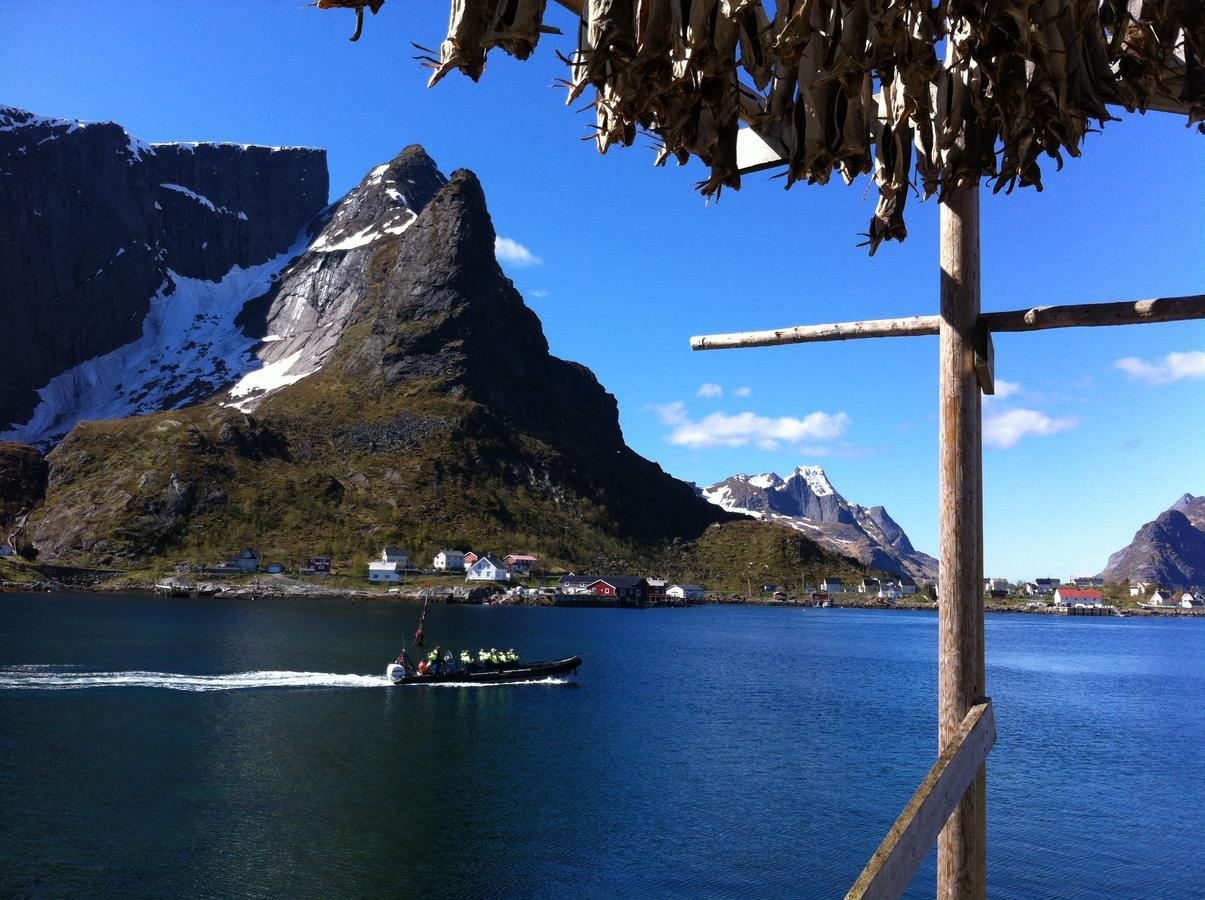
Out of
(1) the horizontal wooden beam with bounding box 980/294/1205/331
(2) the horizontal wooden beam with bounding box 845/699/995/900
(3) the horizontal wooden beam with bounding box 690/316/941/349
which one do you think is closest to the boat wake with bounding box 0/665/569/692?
(3) the horizontal wooden beam with bounding box 690/316/941/349

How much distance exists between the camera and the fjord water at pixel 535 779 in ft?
104

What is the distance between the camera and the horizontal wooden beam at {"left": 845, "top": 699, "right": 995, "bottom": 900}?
5.01 metres

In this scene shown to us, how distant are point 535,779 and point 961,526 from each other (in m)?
42.3

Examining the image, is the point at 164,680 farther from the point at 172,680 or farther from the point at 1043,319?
the point at 1043,319

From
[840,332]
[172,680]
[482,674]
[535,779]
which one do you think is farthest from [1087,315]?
[172,680]

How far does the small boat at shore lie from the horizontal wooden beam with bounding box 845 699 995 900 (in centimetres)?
6954

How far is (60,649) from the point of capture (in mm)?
84750

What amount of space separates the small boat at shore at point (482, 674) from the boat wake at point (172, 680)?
447mm

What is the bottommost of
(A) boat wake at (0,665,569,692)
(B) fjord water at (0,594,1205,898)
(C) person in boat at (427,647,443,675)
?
(B) fjord water at (0,594,1205,898)

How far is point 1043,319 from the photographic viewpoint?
6.60 meters

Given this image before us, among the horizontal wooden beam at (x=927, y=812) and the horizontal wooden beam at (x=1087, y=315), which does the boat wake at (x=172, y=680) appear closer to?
the horizontal wooden beam at (x=927, y=812)

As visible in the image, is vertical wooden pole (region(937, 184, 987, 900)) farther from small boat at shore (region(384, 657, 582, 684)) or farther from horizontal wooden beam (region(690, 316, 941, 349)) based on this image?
small boat at shore (region(384, 657, 582, 684))

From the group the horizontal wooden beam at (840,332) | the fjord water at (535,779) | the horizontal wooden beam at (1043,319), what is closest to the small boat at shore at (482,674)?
the fjord water at (535,779)

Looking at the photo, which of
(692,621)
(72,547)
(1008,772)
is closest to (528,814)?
(1008,772)
